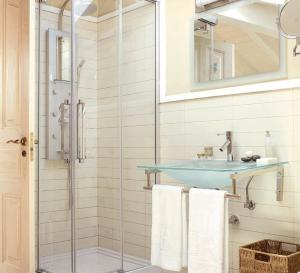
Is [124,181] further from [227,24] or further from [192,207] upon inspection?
[227,24]

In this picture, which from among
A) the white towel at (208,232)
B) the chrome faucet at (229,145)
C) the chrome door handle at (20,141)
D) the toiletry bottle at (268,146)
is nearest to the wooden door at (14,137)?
the chrome door handle at (20,141)

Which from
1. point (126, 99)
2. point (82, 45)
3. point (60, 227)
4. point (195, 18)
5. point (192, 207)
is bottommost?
point (60, 227)

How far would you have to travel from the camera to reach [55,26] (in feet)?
9.37

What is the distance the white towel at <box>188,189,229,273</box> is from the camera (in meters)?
2.05

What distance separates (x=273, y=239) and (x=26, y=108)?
175cm

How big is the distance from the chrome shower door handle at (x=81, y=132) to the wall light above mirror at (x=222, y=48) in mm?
679

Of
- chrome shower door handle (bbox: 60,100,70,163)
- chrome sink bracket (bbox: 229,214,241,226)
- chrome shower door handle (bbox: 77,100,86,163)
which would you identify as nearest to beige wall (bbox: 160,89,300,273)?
chrome sink bracket (bbox: 229,214,241,226)

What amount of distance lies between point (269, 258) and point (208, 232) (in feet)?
1.21

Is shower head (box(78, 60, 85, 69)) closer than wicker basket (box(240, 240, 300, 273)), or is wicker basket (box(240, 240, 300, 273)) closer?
wicker basket (box(240, 240, 300, 273))

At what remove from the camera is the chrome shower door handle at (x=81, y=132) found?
9.43 feet

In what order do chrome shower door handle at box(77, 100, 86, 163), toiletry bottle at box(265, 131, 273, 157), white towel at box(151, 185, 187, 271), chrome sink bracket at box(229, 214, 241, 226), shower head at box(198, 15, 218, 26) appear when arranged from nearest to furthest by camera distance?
white towel at box(151, 185, 187, 271) < toiletry bottle at box(265, 131, 273, 157) < chrome sink bracket at box(229, 214, 241, 226) < shower head at box(198, 15, 218, 26) < chrome shower door handle at box(77, 100, 86, 163)

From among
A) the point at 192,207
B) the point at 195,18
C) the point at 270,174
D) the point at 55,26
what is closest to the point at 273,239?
the point at 270,174

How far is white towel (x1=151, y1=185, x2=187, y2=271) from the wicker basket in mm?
352

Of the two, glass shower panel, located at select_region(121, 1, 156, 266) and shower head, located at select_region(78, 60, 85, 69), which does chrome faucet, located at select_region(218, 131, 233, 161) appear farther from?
shower head, located at select_region(78, 60, 85, 69)
